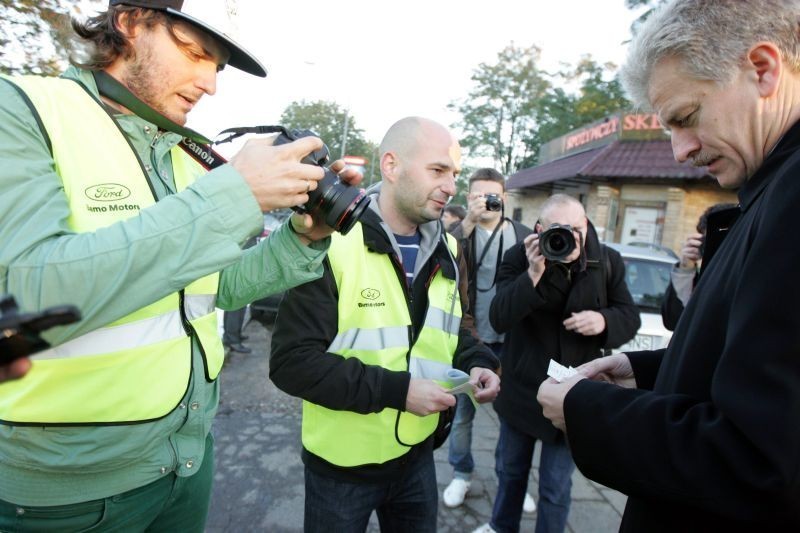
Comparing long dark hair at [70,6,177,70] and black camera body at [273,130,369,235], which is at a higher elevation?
long dark hair at [70,6,177,70]

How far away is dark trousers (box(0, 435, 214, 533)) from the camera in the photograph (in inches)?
44.3

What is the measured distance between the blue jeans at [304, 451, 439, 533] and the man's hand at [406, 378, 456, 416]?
1.20ft

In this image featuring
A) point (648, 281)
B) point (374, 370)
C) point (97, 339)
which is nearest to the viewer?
point (97, 339)

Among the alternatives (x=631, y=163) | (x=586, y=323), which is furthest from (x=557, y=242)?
(x=631, y=163)

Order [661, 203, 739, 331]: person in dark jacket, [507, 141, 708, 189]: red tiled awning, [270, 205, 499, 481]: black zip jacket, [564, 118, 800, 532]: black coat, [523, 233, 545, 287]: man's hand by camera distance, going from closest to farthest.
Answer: [564, 118, 800, 532]: black coat
[270, 205, 499, 481]: black zip jacket
[523, 233, 545, 287]: man's hand
[661, 203, 739, 331]: person in dark jacket
[507, 141, 708, 189]: red tiled awning

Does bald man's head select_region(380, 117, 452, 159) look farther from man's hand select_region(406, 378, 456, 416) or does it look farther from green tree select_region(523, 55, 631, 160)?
green tree select_region(523, 55, 631, 160)

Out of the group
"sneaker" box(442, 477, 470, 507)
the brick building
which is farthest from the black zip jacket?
the brick building

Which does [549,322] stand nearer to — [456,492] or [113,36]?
[456,492]

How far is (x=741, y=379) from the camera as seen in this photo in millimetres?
833

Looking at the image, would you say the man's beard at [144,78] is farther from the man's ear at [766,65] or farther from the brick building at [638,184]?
the brick building at [638,184]

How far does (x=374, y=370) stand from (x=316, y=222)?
59cm

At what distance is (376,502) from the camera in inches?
70.2

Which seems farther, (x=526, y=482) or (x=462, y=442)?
(x=462, y=442)

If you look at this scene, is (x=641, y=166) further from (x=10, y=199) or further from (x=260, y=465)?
(x=10, y=199)
